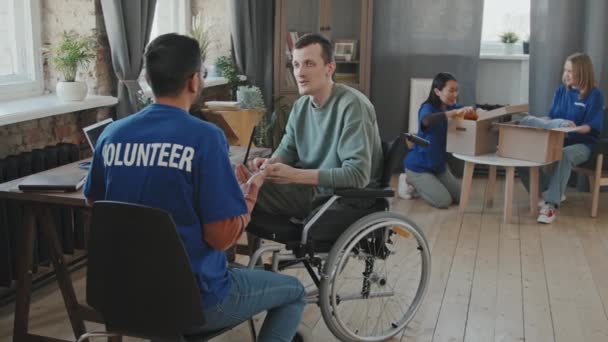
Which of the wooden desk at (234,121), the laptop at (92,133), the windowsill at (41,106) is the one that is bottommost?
the wooden desk at (234,121)

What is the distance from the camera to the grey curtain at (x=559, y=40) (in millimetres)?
5680

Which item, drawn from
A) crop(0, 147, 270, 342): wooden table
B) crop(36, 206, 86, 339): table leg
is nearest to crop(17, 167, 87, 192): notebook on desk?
crop(0, 147, 270, 342): wooden table

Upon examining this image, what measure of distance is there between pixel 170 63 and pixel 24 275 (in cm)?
127

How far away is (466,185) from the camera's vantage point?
491cm

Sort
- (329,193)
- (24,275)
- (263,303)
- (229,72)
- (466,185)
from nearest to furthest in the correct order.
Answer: (263,303) → (24,275) → (329,193) → (466,185) → (229,72)

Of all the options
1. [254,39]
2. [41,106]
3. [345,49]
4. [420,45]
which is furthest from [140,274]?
[420,45]

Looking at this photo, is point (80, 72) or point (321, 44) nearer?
point (321, 44)

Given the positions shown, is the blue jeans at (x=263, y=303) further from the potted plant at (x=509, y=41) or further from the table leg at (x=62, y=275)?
the potted plant at (x=509, y=41)

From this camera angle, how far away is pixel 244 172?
2576 millimetres

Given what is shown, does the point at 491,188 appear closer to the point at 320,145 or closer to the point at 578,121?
the point at 578,121

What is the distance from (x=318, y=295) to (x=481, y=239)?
6.43ft

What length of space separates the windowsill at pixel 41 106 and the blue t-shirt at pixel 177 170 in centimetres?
147

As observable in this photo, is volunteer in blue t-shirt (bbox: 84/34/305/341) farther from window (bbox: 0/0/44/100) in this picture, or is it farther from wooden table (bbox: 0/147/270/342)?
window (bbox: 0/0/44/100)

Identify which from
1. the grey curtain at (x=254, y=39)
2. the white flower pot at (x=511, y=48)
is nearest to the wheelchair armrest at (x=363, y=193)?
the grey curtain at (x=254, y=39)
